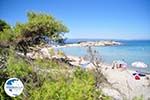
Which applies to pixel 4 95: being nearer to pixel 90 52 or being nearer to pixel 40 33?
pixel 90 52

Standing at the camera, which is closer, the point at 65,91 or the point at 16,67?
the point at 65,91

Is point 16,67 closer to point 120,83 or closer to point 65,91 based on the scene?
point 65,91

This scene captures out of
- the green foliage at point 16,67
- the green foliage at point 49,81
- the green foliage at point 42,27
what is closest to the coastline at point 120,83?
the green foliage at point 49,81

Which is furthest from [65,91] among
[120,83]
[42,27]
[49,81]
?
[42,27]

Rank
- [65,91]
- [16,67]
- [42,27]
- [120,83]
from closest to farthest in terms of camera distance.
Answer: [65,91] < [16,67] < [120,83] < [42,27]

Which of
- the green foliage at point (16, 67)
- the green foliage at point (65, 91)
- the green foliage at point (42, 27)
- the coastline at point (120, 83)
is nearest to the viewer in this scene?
the green foliage at point (65, 91)

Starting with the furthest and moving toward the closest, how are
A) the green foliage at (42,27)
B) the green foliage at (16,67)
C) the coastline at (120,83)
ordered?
the green foliage at (42,27) → the coastline at (120,83) → the green foliage at (16,67)

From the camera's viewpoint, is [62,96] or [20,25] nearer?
[62,96]

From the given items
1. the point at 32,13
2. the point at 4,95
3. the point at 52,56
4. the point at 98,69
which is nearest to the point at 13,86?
the point at 4,95

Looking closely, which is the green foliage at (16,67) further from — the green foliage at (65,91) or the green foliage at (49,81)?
the green foliage at (65,91)

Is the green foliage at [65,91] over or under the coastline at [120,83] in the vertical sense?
over

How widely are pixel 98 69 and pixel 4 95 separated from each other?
1.03 m

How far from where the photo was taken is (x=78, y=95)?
2990 mm

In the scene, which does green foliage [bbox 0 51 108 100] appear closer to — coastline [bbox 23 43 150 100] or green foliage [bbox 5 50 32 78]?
green foliage [bbox 5 50 32 78]
